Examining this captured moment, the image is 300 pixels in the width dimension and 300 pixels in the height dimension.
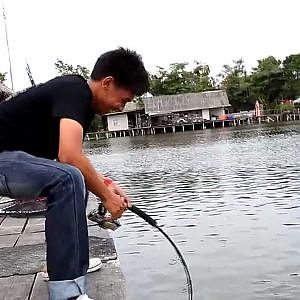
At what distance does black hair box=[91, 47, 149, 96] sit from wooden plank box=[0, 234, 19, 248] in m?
2.47

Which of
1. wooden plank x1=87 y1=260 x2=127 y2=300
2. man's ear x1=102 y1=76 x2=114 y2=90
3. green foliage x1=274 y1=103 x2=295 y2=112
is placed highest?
man's ear x1=102 y1=76 x2=114 y2=90

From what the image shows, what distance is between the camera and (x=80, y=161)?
2.66 meters

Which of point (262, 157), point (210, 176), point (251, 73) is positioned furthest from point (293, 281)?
point (251, 73)

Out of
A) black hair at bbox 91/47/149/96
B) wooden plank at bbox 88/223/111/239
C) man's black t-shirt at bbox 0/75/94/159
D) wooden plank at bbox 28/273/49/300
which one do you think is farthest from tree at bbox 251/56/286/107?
man's black t-shirt at bbox 0/75/94/159

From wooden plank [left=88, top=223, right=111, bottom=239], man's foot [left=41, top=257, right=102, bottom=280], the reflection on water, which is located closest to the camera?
man's foot [left=41, top=257, right=102, bottom=280]

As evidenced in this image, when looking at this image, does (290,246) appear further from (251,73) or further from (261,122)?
(251,73)

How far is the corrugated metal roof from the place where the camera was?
244 feet

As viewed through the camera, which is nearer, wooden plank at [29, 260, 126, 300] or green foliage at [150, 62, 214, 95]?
wooden plank at [29, 260, 126, 300]

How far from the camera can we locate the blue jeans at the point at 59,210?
264 centimetres

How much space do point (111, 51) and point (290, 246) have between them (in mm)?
5124

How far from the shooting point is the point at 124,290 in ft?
10.7

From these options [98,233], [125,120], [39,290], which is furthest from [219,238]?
[125,120]

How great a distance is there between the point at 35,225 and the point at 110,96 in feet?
10.0

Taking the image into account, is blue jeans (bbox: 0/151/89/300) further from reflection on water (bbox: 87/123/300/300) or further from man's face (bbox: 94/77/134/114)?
reflection on water (bbox: 87/123/300/300)
